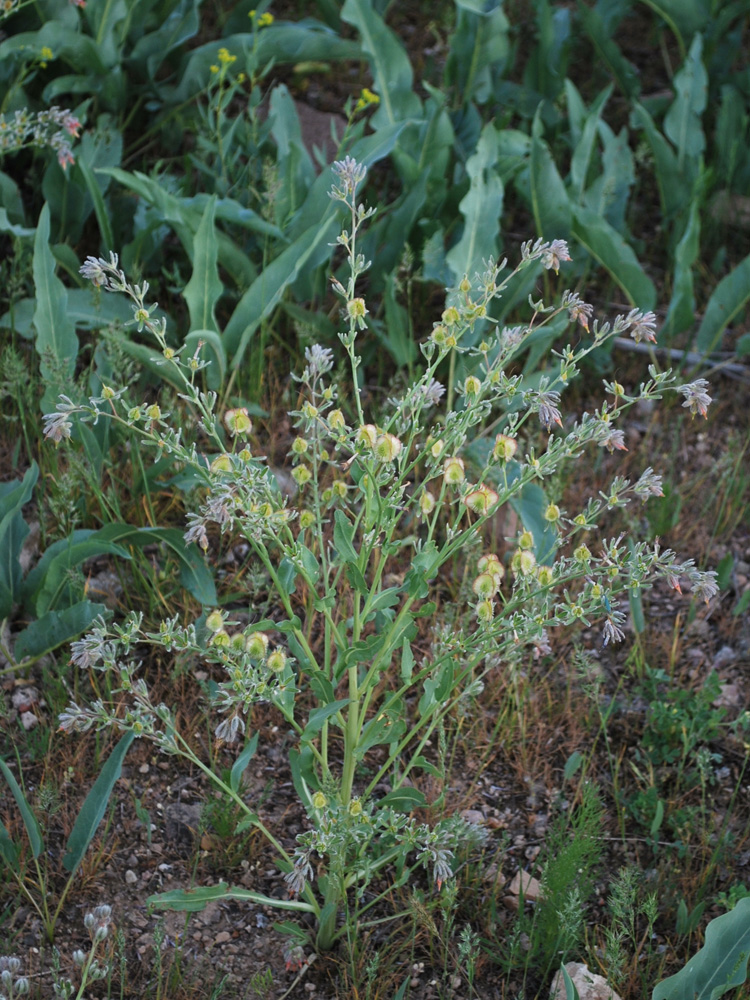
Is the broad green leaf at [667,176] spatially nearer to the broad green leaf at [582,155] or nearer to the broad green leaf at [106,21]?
the broad green leaf at [582,155]

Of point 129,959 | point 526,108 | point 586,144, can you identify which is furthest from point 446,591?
point 526,108

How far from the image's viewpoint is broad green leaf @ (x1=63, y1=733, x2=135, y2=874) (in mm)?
1766

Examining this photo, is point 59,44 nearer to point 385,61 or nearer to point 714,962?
point 385,61

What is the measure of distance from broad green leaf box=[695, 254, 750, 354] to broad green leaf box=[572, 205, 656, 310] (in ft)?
0.63

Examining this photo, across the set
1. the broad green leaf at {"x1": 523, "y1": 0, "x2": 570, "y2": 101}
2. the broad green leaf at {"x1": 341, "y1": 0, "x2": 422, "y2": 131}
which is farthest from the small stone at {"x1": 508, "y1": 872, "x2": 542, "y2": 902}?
the broad green leaf at {"x1": 523, "y1": 0, "x2": 570, "y2": 101}

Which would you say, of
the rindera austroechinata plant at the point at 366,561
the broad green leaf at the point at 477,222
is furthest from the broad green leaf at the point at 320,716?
the broad green leaf at the point at 477,222

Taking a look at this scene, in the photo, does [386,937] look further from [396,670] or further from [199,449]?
[199,449]

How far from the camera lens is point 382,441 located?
1.45 metres

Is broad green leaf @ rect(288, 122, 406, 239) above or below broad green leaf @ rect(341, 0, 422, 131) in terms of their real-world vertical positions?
below

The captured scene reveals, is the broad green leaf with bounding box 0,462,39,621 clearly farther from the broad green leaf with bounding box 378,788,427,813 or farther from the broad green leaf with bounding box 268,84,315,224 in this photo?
the broad green leaf with bounding box 268,84,315,224

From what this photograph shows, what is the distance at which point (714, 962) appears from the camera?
1.67m

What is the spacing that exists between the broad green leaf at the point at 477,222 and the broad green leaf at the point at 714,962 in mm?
1815

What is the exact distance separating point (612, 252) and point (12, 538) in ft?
6.30

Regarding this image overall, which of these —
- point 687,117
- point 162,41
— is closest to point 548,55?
point 687,117
